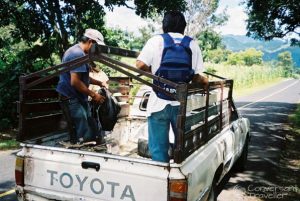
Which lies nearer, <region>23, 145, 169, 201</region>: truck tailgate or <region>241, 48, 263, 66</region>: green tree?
<region>23, 145, 169, 201</region>: truck tailgate

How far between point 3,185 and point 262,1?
13651 mm

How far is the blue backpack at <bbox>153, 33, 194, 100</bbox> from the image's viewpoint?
12.8ft

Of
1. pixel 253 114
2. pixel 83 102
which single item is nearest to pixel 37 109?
Answer: pixel 83 102

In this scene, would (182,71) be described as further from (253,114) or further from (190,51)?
(253,114)

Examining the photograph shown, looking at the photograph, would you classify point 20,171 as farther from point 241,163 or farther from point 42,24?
point 42,24

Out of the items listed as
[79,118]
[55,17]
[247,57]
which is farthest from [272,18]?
[247,57]

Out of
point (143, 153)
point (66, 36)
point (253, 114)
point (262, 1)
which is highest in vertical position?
point (262, 1)

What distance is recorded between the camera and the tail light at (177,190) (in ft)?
11.0

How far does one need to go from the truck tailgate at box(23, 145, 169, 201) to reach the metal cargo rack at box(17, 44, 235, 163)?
325 mm

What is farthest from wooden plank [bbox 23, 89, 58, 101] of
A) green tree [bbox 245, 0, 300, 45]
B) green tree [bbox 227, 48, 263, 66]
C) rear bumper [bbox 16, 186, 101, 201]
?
green tree [bbox 227, 48, 263, 66]

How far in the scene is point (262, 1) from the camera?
16141 millimetres

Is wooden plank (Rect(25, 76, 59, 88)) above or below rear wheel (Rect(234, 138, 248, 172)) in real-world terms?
above

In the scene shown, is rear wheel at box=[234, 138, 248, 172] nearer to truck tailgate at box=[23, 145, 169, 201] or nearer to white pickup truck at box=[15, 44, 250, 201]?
white pickup truck at box=[15, 44, 250, 201]

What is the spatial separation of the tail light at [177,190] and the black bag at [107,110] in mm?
2420
